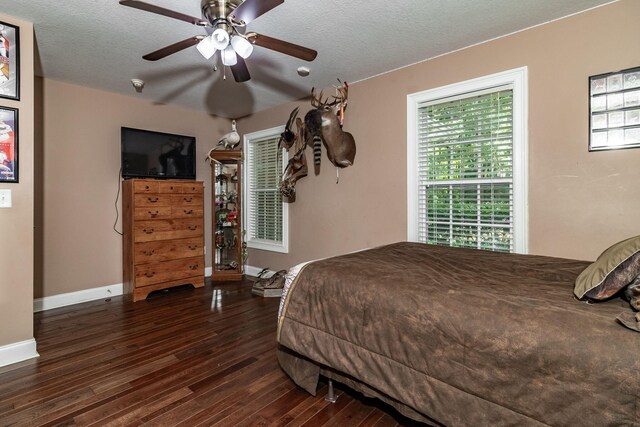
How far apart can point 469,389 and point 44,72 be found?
179 inches

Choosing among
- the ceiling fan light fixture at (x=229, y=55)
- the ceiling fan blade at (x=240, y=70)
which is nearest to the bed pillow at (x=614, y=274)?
the ceiling fan light fixture at (x=229, y=55)

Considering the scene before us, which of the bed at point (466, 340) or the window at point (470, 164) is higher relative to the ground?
the window at point (470, 164)

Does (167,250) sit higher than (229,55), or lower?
lower

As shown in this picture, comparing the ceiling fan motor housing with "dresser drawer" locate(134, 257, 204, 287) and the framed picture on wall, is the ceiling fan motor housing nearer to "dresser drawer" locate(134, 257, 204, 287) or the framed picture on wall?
the framed picture on wall

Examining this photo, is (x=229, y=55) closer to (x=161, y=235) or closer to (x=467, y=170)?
(x=467, y=170)

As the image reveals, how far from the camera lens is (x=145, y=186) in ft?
12.1

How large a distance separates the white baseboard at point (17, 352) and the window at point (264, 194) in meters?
2.67

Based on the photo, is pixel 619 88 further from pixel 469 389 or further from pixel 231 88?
pixel 231 88

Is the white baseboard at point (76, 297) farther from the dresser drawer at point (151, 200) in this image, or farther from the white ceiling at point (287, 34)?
the white ceiling at point (287, 34)

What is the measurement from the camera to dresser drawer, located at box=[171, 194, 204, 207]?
3959 mm

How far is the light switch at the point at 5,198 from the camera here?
2.22 metres

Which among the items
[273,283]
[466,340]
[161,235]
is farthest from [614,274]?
[161,235]

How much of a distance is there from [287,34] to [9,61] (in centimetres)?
203

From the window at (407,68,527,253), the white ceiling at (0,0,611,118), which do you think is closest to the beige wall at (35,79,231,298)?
the white ceiling at (0,0,611,118)
